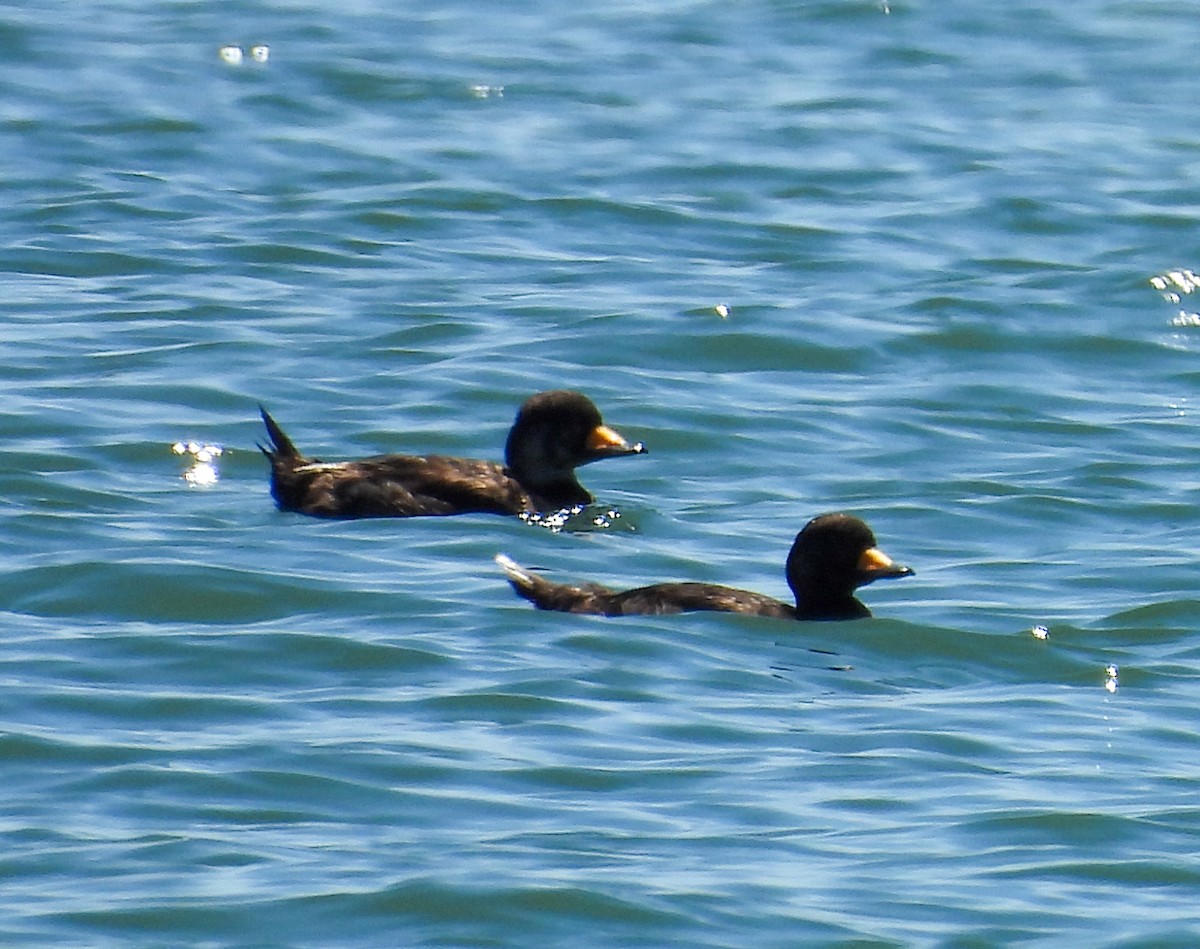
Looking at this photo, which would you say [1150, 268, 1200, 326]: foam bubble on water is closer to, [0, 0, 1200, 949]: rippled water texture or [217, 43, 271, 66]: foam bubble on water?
[0, 0, 1200, 949]: rippled water texture

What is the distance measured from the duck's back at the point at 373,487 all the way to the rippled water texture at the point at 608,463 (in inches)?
4.2

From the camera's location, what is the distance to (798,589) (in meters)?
11.9

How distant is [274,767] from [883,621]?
348cm

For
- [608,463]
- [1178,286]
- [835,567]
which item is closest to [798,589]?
[835,567]

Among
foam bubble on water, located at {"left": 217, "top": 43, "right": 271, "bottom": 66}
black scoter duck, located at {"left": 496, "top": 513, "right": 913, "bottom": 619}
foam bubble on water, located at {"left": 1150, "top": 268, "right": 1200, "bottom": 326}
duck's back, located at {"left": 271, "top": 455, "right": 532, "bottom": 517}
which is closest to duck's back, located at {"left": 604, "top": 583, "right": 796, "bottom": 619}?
black scoter duck, located at {"left": 496, "top": 513, "right": 913, "bottom": 619}

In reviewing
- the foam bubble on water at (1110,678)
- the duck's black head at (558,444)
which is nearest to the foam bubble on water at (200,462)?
the duck's black head at (558,444)

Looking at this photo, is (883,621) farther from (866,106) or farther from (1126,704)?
(866,106)

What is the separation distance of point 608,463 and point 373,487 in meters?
2.52

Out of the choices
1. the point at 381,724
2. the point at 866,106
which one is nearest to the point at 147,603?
the point at 381,724

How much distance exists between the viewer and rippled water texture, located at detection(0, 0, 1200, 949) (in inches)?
331

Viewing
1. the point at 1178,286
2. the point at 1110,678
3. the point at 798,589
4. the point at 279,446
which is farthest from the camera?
the point at 1178,286

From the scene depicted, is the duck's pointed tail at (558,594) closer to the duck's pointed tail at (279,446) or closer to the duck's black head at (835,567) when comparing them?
the duck's black head at (835,567)

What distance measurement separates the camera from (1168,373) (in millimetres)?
16844

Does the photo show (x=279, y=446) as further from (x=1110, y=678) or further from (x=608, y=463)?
(x=1110, y=678)
